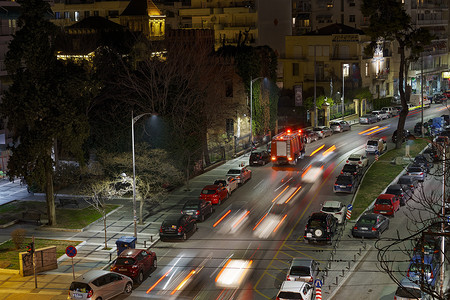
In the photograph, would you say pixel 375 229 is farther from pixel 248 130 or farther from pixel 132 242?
pixel 248 130

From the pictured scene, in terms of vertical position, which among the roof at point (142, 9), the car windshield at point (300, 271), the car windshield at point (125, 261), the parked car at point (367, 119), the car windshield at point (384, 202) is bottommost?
the car windshield at point (300, 271)

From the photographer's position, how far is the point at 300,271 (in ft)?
114

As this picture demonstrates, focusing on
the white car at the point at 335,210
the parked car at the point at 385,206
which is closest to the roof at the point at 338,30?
the parked car at the point at 385,206

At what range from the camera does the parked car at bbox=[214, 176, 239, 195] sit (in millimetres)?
54188

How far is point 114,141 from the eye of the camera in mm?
56875

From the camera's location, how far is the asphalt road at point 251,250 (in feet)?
117

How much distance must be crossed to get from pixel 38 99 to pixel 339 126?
4682 cm

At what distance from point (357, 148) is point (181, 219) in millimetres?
34276

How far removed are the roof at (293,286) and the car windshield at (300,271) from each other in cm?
214

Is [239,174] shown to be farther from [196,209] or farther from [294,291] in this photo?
[294,291]

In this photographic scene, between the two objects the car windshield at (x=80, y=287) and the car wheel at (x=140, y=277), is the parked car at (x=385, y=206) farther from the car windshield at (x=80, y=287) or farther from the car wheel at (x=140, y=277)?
the car windshield at (x=80, y=287)

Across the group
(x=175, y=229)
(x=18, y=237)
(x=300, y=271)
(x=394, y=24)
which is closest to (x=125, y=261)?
(x=175, y=229)

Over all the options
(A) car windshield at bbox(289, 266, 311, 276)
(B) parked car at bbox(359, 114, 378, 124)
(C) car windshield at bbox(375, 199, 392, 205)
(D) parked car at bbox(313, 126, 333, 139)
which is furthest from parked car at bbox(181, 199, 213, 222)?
(B) parked car at bbox(359, 114, 378, 124)

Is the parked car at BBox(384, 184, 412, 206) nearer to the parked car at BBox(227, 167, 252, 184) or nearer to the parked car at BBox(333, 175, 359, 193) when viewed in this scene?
the parked car at BBox(333, 175, 359, 193)
